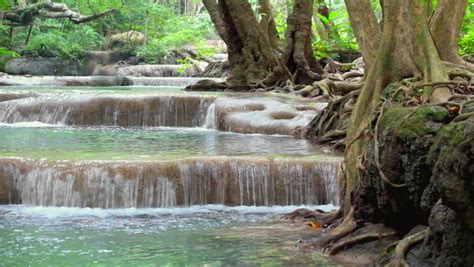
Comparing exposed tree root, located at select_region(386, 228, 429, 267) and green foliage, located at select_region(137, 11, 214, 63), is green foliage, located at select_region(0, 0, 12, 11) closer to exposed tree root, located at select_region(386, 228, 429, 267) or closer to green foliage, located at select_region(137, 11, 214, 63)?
green foliage, located at select_region(137, 11, 214, 63)

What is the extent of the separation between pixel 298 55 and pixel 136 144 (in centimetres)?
825

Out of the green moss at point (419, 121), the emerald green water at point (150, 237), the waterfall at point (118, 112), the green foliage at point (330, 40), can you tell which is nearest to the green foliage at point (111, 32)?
the green foliage at point (330, 40)

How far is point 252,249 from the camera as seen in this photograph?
252 inches

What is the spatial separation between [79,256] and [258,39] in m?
13.1

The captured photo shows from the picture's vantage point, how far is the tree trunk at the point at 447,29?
Answer: 9.80 meters

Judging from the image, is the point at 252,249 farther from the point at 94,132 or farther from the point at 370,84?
the point at 94,132

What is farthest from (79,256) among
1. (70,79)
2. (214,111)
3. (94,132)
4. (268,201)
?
(70,79)

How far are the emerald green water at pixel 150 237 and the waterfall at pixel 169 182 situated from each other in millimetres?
178

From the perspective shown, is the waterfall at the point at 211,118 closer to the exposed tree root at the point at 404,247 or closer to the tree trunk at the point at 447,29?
the tree trunk at the point at 447,29

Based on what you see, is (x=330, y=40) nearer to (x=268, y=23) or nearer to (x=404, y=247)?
(x=268, y=23)

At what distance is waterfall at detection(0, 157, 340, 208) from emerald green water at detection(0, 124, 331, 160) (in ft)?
1.22

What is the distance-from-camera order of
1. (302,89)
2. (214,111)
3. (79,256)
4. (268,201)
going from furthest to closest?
(302,89) < (214,111) < (268,201) < (79,256)

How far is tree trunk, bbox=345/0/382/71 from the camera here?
32.8 ft

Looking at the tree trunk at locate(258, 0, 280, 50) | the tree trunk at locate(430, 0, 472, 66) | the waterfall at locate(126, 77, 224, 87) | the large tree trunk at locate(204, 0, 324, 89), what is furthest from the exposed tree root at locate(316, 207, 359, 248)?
the waterfall at locate(126, 77, 224, 87)
